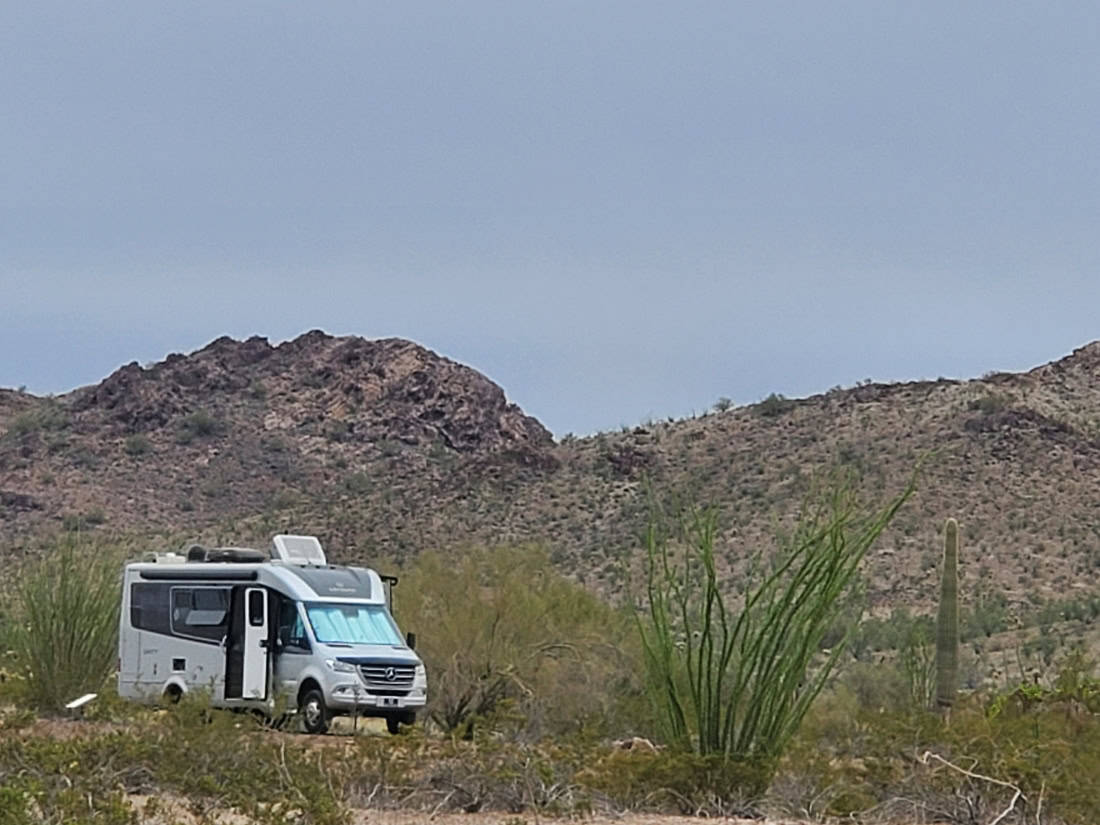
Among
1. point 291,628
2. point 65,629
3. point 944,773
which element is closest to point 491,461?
point 65,629

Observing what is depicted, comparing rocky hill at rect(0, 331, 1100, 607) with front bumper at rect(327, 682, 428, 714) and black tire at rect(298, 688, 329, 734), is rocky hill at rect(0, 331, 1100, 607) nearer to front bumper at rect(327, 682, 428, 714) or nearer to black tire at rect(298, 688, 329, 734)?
front bumper at rect(327, 682, 428, 714)

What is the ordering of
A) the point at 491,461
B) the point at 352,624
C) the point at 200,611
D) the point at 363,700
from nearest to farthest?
the point at 363,700 → the point at 352,624 → the point at 200,611 → the point at 491,461

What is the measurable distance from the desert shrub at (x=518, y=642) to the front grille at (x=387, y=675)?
1.07 meters

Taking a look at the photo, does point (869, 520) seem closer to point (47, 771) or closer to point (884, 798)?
point (884, 798)

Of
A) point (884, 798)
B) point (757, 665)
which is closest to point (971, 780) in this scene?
point (884, 798)

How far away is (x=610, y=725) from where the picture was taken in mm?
24391

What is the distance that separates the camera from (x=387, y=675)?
26891mm

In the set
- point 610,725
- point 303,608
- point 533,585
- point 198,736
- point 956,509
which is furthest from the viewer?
point 956,509

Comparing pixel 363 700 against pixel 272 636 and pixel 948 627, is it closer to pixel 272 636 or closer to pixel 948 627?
pixel 272 636

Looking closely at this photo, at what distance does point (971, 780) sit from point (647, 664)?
3413mm

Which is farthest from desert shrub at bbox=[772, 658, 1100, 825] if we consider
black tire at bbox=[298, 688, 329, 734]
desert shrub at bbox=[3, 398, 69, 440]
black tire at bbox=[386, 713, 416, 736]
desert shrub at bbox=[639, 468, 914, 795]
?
desert shrub at bbox=[3, 398, 69, 440]

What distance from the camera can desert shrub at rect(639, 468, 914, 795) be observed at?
1636cm

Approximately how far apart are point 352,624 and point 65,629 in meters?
4.59

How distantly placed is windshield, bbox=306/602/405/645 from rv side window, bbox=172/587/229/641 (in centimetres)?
172
